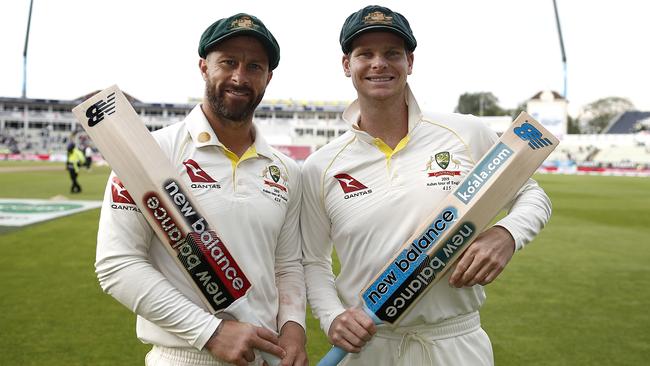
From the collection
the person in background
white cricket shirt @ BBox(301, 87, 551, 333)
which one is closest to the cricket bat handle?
white cricket shirt @ BBox(301, 87, 551, 333)

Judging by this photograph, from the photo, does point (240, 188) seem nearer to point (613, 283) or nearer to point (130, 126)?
point (130, 126)

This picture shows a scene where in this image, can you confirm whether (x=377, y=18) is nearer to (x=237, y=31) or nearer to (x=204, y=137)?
(x=237, y=31)

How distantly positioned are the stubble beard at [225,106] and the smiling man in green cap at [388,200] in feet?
1.28

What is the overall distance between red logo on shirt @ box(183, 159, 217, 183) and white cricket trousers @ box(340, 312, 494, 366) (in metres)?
0.86

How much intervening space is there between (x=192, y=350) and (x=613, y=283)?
4946 millimetres

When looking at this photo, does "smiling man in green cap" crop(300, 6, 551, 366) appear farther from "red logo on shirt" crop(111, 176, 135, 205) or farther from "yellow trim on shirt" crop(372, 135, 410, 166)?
"red logo on shirt" crop(111, 176, 135, 205)

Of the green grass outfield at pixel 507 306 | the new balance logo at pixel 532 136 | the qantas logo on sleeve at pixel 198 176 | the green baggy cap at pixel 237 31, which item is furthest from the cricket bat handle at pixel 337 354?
the green grass outfield at pixel 507 306

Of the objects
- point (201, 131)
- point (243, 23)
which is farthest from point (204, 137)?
point (243, 23)

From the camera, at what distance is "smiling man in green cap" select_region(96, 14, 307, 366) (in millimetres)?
1692

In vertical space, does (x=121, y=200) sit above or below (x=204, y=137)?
below

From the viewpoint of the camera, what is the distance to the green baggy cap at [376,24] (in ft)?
6.63

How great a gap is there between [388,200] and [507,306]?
3.11m

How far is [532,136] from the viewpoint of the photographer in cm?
189

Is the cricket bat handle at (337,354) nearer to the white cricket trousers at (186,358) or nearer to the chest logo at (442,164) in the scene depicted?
the white cricket trousers at (186,358)
